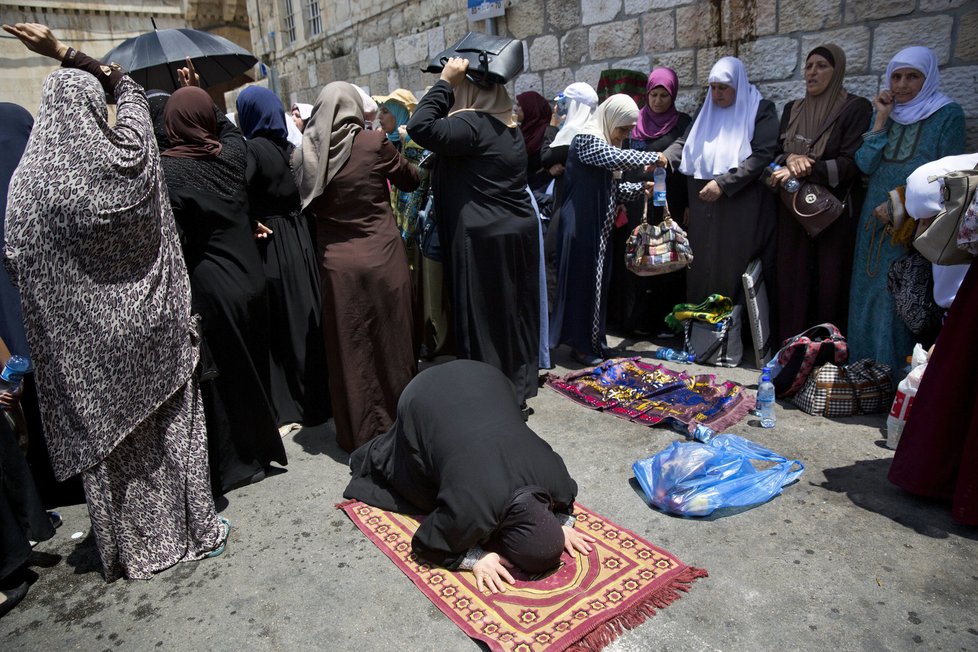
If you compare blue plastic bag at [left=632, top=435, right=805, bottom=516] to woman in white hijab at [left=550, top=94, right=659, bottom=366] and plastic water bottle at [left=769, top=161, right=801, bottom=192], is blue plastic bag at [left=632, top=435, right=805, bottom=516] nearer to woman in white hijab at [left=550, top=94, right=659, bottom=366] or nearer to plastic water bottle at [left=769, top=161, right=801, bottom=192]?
woman in white hijab at [left=550, top=94, right=659, bottom=366]

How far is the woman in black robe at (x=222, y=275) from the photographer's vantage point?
3.13 meters

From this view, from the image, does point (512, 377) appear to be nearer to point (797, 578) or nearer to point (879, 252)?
point (797, 578)

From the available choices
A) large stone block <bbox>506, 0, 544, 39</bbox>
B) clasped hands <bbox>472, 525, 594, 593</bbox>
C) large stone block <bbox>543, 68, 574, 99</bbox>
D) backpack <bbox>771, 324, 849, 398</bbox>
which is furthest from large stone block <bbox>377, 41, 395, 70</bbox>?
clasped hands <bbox>472, 525, 594, 593</bbox>

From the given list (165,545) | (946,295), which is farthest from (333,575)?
(946,295)

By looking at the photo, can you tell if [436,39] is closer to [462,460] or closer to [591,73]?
[591,73]

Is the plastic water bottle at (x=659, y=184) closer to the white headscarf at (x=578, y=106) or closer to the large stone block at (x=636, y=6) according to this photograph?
the white headscarf at (x=578, y=106)

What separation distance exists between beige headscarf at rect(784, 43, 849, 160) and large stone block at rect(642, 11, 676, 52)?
1.53 metres

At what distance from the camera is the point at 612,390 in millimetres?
4391

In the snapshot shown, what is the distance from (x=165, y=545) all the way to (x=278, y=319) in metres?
1.60

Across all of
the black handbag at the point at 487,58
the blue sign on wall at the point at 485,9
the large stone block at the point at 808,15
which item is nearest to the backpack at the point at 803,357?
the large stone block at the point at 808,15

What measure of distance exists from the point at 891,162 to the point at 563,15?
12.3ft

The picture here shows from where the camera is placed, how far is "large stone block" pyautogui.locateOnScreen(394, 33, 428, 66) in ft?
27.8

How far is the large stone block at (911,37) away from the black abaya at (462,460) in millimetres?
3613

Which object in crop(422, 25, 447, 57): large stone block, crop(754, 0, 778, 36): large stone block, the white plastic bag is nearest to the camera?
the white plastic bag
